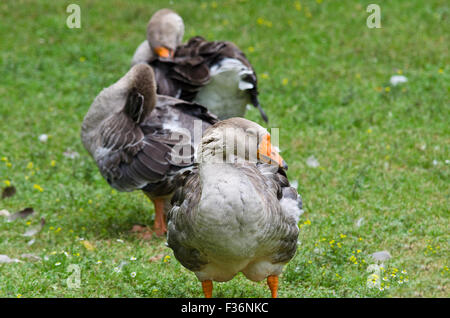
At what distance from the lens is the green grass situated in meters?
5.75

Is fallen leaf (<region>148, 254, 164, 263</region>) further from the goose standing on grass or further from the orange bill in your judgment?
the orange bill

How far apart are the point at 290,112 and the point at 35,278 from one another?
509 cm

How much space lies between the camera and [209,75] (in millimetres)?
7789

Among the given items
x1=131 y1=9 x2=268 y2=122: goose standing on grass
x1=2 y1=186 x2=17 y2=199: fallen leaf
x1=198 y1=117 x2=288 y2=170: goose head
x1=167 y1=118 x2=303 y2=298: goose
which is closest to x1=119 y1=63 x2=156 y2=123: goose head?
x1=131 y1=9 x2=268 y2=122: goose standing on grass

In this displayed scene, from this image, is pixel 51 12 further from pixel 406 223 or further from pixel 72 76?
pixel 406 223

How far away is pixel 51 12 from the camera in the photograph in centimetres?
1342

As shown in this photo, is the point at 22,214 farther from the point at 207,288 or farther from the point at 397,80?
the point at 397,80

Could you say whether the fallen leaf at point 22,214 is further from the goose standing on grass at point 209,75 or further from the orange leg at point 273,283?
the orange leg at point 273,283

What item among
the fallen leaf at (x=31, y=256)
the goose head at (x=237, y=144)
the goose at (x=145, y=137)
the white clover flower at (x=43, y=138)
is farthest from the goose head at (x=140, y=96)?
the white clover flower at (x=43, y=138)

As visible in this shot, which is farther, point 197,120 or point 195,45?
point 195,45

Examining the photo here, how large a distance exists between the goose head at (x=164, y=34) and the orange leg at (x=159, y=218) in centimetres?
217

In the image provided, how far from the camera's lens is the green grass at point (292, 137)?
5754 mm

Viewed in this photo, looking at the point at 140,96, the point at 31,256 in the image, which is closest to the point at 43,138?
the point at 140,96
